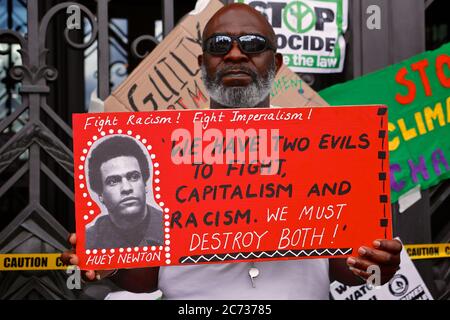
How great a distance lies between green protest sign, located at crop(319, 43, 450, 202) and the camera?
332 centimetres

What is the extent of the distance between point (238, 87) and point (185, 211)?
1.79ft

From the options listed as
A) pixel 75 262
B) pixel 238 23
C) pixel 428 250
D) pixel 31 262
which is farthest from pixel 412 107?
pixel 31 262

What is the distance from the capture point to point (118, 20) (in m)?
5.41

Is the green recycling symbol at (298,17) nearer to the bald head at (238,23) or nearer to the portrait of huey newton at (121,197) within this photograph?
the bald head at (238,23)

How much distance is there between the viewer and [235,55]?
2490mm

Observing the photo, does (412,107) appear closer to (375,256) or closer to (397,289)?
(397,289)

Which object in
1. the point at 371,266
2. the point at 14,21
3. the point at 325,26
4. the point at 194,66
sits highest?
the point at 14,21

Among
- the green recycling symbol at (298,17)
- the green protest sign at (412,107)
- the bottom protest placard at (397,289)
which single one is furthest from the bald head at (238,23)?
the bottom protest placard at (397,289)

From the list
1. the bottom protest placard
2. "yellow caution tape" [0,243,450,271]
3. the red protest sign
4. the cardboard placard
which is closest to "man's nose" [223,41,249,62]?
the red protest sign

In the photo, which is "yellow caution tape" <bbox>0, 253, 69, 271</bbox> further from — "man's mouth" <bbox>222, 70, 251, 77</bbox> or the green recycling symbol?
the green recycling symbol

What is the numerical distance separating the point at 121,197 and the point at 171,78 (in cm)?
84

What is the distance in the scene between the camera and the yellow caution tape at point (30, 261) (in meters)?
3.05
